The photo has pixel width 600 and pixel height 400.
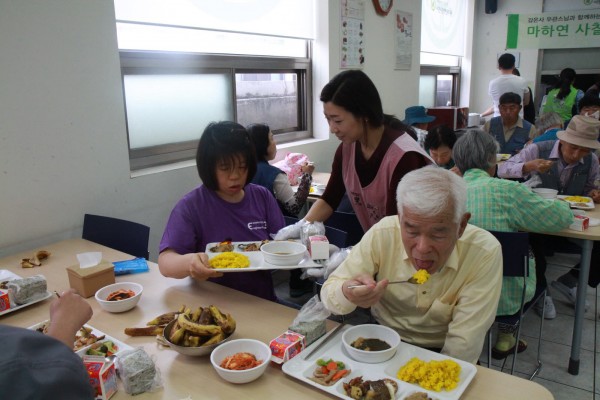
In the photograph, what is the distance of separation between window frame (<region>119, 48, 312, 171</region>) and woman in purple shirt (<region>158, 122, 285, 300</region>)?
1.23m

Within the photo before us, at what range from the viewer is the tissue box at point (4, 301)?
5.30 feet

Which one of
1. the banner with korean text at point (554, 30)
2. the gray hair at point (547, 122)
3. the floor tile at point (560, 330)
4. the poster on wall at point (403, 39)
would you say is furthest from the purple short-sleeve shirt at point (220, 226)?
the banner with korean text at point (554, 30)

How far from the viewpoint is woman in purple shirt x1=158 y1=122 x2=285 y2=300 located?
1.86 meters

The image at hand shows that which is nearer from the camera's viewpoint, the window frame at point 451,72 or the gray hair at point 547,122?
the gray hair at point 547,122

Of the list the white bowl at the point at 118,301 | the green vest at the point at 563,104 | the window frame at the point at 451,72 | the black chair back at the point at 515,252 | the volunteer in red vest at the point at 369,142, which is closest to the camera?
the white bowl at the point at 118,301

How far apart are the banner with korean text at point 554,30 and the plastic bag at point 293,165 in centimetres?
596

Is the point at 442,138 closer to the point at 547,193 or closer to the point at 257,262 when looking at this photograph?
the point at 547,193

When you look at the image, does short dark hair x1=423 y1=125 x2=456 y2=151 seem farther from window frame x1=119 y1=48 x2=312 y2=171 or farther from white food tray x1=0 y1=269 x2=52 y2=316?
white food tray x1=0 y1=269 x2=52 y2=316

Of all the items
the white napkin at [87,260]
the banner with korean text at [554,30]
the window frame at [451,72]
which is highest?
the banner with korean text at [554,30]

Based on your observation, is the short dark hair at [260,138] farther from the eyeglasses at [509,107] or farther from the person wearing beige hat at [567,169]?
the eyeglasses at [509,107]

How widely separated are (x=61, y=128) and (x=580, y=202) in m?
3.35

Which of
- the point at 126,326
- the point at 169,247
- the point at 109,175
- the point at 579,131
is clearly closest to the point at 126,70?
the point at 109,175

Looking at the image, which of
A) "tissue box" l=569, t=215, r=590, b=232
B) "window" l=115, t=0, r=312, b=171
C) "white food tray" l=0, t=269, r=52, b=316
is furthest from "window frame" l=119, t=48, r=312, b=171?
"tissue box" l=569, t=215, r=590, b=232

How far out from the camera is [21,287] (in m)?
1.65
